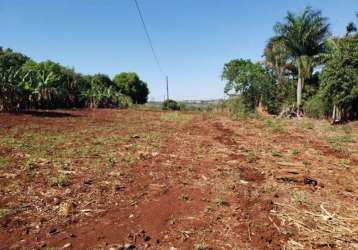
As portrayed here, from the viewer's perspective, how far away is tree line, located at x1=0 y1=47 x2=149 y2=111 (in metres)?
17.0

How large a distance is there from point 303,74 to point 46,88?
21.8 m

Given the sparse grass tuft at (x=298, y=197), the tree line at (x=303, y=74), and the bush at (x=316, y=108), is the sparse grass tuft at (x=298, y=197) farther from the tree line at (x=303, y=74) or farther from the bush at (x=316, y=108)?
the bush at (x=316, y=108)

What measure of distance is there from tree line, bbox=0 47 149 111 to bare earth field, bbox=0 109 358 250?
11214 mm

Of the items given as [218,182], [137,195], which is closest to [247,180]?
[218,182]

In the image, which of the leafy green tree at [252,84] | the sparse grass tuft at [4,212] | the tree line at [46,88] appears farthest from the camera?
the leafy green tree at [252,84]

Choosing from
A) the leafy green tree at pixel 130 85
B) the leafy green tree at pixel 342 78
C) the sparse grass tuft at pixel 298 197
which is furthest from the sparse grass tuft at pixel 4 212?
the leafy green tree at pixel 130 85

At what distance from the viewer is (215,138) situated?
9.93 m

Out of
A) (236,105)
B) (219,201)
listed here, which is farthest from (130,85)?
(219,201)

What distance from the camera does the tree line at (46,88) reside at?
55.7ft

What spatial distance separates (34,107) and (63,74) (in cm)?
985

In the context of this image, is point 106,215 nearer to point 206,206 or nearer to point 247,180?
point 206,206

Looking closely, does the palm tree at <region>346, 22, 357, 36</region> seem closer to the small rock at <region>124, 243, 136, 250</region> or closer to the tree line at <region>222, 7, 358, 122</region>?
the tree line at <region>222, 7, 358, 122</region>

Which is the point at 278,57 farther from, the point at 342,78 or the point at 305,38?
the point at 342,78

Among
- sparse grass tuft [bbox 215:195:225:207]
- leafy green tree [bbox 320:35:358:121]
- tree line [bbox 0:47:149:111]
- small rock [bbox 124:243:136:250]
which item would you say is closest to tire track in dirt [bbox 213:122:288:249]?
Result: sparse grass tuft [bbox 215:195:225:207]
